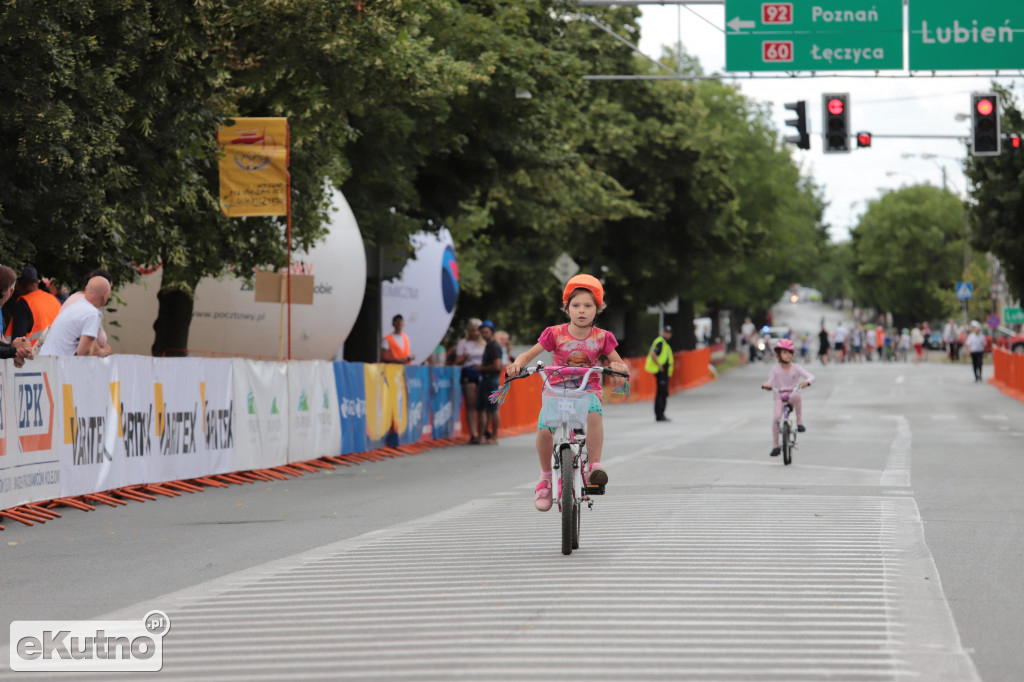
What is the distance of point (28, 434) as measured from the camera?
39.7ft

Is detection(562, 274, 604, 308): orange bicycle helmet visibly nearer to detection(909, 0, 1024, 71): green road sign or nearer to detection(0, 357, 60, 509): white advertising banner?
detection(0, 357, 60, 509): white advertising banner

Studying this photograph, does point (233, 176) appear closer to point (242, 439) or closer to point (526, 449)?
point (242, 439)

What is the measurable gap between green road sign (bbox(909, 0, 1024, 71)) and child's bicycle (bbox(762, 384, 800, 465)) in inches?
359

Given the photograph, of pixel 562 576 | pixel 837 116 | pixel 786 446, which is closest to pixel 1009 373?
pixel 837 116

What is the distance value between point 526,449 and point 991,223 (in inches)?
898

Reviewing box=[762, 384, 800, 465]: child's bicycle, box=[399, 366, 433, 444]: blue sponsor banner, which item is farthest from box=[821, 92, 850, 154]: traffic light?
box=[762, 384, 800, 465]: child's bicycle

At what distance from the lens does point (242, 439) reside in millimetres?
16500

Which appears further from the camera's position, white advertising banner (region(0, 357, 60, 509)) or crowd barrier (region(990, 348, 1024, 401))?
crowd barrier (region(990, 348, 1024, 401))

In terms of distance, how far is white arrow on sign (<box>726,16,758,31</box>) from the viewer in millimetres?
24703

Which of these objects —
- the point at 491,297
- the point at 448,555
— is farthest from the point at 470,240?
the point at 448,555

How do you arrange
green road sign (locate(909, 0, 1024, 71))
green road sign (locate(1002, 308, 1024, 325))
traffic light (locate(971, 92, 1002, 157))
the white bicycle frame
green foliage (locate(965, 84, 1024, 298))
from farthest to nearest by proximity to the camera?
1. green road sign (locate(1002, 308, 1024, 325))
2. green foliage (locate(965, 84, 1024, 298))
3. traffic light (locate(971, 92, 1002, 157))
4. green road sign (locate(909, 0, 1024, 71))
5. the white bicycle frame

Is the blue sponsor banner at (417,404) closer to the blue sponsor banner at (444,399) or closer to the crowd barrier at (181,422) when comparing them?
the crowd barrier at (181,422)

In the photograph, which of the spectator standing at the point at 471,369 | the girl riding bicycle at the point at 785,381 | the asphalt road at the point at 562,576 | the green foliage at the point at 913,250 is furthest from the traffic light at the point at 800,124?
the green foliage at the point at 913,250

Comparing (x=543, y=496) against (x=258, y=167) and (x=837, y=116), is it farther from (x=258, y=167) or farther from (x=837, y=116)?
(x=837, y=116)
